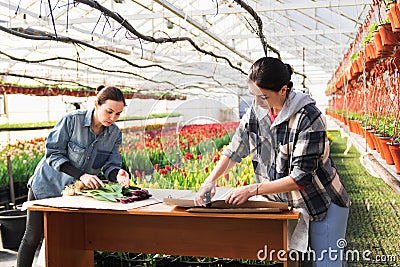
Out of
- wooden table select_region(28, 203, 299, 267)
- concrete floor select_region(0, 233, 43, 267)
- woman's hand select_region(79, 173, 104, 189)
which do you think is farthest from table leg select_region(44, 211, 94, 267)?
concrete floor select_region(0, 233, 43, 267)

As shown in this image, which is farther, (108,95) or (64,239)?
(108,95)

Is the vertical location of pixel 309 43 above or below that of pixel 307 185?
above

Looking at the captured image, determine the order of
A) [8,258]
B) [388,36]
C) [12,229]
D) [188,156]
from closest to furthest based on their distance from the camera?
[188,156]
[388,36]
[8,258]
[12,229]

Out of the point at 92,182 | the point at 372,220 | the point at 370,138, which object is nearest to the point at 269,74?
the point at 92,182

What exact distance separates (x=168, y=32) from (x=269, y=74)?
1196 cm

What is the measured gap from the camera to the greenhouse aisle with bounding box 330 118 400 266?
4.14 m

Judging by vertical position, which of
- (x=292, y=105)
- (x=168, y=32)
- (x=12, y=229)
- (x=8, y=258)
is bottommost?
(x=8, y=258)

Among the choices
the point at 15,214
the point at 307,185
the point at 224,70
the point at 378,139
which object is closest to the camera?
the point at 307,185

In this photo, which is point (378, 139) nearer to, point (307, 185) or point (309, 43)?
point (307, 185)

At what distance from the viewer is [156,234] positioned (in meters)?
2.82

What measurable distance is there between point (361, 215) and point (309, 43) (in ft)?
34.1

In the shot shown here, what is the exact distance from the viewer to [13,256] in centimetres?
457

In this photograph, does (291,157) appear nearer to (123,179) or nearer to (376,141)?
(123,179)

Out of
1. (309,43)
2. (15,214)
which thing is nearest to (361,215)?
(15,214)
